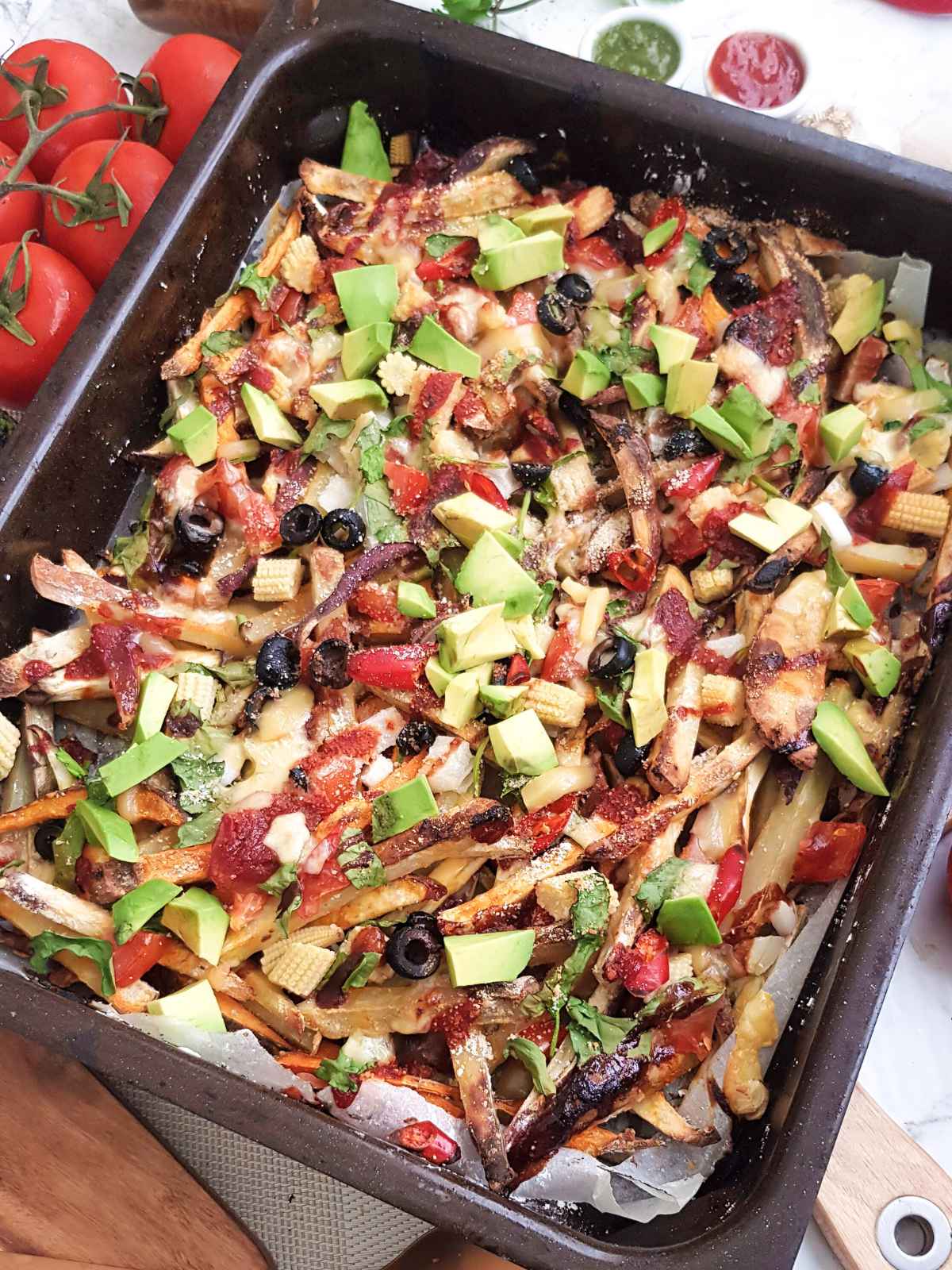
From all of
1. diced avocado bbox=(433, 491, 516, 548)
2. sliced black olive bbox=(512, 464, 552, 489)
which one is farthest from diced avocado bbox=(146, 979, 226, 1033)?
sliced black olive bbox=(512, 464, 552, 489)

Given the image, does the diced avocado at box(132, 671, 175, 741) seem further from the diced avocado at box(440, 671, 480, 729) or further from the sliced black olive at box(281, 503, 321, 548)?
the diced avocado at box(440, 671, 480, 729)

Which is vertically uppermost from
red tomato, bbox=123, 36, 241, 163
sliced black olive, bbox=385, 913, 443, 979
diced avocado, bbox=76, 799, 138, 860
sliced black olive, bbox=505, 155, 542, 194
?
red tomato, bbox=123, 36, 241, 163

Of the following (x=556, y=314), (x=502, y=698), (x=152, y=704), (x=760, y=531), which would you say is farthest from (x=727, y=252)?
(x=152, y=704)

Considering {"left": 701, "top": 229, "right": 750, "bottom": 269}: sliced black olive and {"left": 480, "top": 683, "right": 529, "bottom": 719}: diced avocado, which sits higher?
{"left": 701, "top": 229, "right": 750, "bottom": 269}: sliced black olive

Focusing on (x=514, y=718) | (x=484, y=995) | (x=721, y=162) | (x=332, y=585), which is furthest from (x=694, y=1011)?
(x=721, y=162)

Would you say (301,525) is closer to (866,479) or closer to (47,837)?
(47,837)

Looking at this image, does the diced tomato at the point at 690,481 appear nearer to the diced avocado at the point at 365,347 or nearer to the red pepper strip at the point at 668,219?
the red pepper strip at the point at 668,219

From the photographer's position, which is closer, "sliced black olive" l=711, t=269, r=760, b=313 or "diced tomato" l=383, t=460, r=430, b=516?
"diced tomato" l=383, t=460, r=430, b=516
